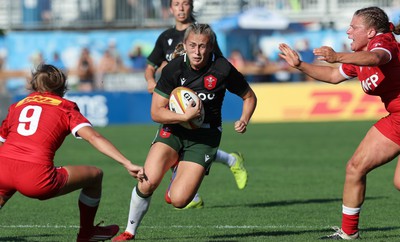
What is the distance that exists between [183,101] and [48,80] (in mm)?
1318

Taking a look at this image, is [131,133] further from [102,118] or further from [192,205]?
[192,205]

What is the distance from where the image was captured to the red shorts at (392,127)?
25.2 feet

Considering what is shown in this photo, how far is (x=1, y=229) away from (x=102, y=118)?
51.4 feet

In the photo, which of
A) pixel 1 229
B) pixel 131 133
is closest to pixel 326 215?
pixel 1 229

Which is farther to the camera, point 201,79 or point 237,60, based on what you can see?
point 237,60

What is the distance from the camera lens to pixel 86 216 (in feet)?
23.8

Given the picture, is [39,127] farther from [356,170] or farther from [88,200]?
[356,170]

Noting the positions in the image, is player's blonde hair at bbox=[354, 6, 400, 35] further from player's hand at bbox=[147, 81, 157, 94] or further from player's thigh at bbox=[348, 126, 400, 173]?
player's hand at bbox=[147, 81, 157, 94]

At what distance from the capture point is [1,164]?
672 centimetres

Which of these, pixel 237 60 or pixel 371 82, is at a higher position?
pixel 371 82

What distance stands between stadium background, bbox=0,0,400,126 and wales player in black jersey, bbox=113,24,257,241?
15.7m

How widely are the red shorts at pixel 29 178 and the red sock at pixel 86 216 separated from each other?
0.50 metres

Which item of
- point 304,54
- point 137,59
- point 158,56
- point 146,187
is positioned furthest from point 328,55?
point 137,59

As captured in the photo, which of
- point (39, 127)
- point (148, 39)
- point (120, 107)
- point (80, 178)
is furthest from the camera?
point (148, 39)
